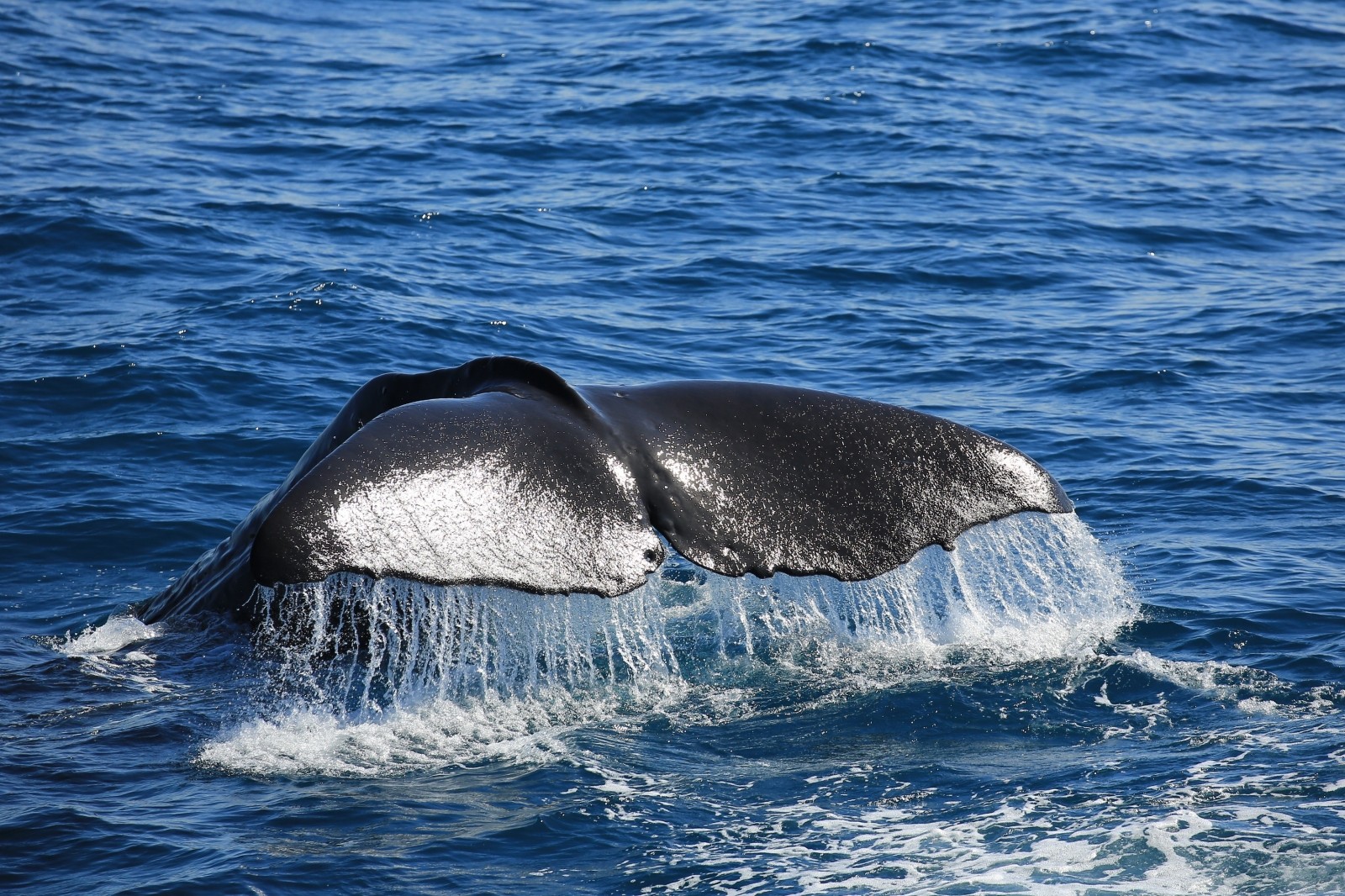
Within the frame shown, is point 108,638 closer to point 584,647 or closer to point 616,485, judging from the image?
point 584,647

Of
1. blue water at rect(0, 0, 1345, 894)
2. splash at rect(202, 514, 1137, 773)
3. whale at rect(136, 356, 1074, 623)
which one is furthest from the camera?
splash at rect(202, 514, 1137, 773)

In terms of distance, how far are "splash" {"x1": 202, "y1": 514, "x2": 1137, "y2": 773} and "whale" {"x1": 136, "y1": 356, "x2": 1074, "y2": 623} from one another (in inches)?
21.4

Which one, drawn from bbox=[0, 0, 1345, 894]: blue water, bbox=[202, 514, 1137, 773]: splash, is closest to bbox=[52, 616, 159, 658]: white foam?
bbox=[0, 0, 1345, 894]: blue water

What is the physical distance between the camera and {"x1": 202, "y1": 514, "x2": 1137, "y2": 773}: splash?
5602 mm

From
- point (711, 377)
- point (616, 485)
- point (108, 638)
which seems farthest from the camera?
point (711, 377)

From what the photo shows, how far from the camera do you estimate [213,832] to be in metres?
4.96

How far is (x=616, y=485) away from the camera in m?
4.62

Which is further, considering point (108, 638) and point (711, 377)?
point (711, 377)

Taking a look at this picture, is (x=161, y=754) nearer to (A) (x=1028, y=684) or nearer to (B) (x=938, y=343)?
(A) (x=1028, y=684)

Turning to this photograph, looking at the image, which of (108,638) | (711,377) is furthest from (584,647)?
(711,377)

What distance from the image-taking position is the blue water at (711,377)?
515cm

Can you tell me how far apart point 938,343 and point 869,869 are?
8455 millimetres

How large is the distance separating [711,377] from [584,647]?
215 inches

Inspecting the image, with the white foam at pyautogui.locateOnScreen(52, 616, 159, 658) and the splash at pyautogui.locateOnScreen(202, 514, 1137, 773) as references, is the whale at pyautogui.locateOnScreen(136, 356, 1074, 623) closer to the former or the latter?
the splash at pyautogui.locateOnScreen(202, 514, 1137, 773)
